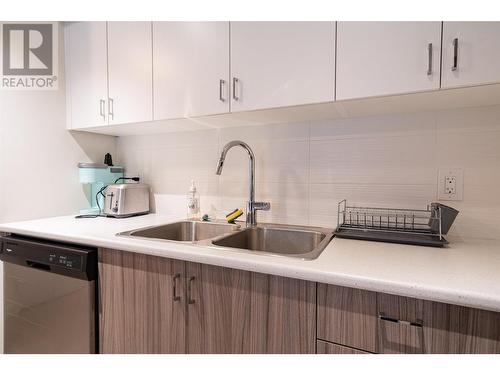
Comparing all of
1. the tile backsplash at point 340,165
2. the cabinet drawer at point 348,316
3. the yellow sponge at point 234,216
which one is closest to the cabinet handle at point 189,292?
the cabinet drawer at point 348,316

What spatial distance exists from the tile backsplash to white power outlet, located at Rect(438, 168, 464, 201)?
2 centimetres

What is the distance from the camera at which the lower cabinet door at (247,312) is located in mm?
804

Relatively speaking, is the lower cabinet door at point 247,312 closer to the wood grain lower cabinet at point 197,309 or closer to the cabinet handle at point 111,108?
the wood grain lower cabinet at point 197,309

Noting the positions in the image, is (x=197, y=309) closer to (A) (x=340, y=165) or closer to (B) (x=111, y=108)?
(A) (x=340, y=165)

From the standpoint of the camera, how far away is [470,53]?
836 mm

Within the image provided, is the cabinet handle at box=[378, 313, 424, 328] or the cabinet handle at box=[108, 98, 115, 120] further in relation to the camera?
the cabinet handle at box=[108, 98, 115, 120]

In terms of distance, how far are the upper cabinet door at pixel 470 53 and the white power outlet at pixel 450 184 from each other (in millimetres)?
418

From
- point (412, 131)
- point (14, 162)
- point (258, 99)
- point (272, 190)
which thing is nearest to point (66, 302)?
point (14, 162)

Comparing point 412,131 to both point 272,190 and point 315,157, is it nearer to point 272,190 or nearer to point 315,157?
point 315,157

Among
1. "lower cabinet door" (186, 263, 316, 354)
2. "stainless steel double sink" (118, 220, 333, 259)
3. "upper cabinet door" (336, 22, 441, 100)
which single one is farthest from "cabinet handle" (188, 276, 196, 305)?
"upper cabinet door" (336, 22, 441, 100)

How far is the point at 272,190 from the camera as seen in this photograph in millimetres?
1485

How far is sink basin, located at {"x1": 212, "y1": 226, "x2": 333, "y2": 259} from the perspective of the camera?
127 cm

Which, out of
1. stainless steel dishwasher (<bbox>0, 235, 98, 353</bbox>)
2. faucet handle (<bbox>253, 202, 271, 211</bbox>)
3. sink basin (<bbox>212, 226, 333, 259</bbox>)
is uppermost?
faucet handle (<bbox>253, 202, 271, 211</bbox>)

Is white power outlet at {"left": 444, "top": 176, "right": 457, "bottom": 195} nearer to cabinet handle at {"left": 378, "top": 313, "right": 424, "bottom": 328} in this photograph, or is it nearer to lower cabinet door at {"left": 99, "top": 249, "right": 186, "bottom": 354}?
cabinet handle at {"left": 378, "top": 313, "right": 424, "bottom": 328}
